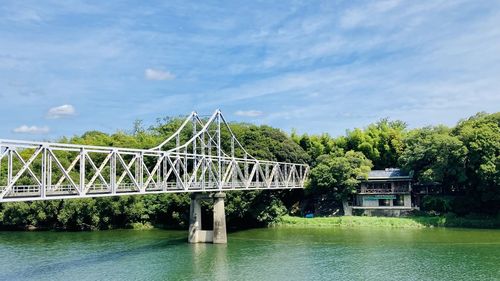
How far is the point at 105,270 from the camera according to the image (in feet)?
93.8

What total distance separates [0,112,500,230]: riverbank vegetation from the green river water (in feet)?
15.7

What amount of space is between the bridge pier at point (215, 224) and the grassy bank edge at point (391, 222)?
11826mm

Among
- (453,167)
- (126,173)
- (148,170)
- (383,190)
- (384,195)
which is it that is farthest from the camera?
(383,190)

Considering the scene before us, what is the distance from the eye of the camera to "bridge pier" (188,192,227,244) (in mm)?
39469

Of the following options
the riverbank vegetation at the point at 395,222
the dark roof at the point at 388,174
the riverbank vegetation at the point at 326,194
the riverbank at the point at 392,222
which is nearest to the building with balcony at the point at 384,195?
the dark roof at the point at 388,174

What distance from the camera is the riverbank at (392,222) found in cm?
4500

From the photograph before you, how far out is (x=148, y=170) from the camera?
42.4m

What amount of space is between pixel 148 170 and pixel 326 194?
861 inches

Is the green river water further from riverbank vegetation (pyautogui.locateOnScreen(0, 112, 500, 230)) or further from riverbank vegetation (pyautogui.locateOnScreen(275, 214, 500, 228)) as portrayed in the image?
riverbank vegetation (pyautogui.locateOnScreen(0, 112, 500, 230))

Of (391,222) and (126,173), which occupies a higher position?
(126,173)

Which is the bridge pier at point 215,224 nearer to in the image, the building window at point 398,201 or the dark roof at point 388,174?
the dark roof at point 388,174

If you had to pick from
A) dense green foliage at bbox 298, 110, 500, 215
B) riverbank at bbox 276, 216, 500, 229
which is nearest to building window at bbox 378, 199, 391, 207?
dense green foliage at bbox 298, 110, 500, 215

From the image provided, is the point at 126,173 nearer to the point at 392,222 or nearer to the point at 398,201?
the point at 392,222

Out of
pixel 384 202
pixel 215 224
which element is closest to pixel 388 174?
pixel 384 202
